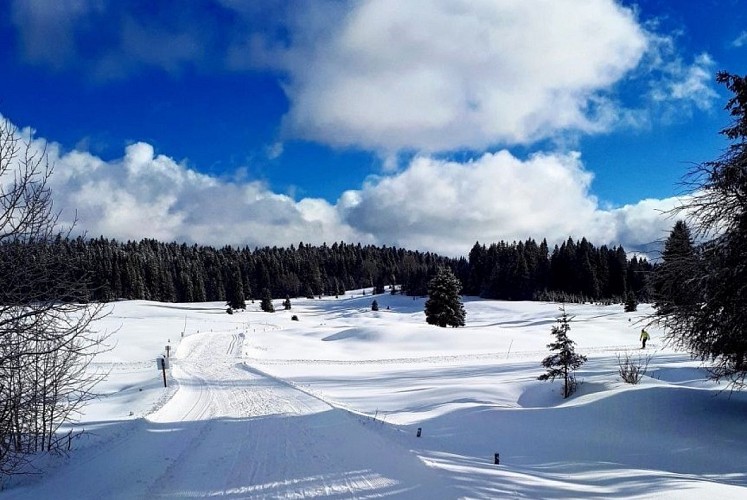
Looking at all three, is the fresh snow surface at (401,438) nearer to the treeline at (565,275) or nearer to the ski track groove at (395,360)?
the ski track groove at (395,360)

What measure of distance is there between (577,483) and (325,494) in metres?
3.86

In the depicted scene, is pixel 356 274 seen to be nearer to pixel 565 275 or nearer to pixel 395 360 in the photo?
pixel 565 275

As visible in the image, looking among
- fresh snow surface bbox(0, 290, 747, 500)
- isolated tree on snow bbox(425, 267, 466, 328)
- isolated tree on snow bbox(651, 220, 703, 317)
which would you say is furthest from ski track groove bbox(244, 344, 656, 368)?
isolated tree on snow bbox(651, 220, 703, 317)

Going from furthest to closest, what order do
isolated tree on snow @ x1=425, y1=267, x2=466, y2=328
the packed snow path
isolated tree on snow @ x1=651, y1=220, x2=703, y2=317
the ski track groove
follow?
isolated tree on snow @ x1=425, y1=267, x2=466, y2=328 < the ski track groove < isolated tree on snow @ x1=651, y1=220, x2=703, y2=317 < the packed snow path

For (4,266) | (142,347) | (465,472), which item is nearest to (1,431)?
(4,266)

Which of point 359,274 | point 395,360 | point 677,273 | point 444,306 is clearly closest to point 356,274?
point 359,274

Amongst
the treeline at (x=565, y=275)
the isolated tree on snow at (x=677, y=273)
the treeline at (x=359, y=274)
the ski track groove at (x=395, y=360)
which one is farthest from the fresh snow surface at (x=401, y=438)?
the treeline at (x=565, y=275)

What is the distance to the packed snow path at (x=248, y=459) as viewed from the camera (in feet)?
23.1

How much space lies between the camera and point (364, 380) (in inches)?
876

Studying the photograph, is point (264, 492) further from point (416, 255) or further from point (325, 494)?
point (416, 255)

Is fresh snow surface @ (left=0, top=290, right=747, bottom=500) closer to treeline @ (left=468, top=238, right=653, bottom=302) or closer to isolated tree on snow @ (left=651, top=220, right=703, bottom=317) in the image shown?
isolated tree on snow @ (left=651, top=220, right=703, bottom=317)

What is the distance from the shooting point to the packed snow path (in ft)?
23.1

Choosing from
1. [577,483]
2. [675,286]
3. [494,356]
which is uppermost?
[675,286]

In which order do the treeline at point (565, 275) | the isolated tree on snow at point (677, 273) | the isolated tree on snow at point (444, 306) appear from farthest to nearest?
the treeline at point (565, 275) < the isolated tree on snow at point (444, 306) < the isolated tree on snow at point (677, 273)
